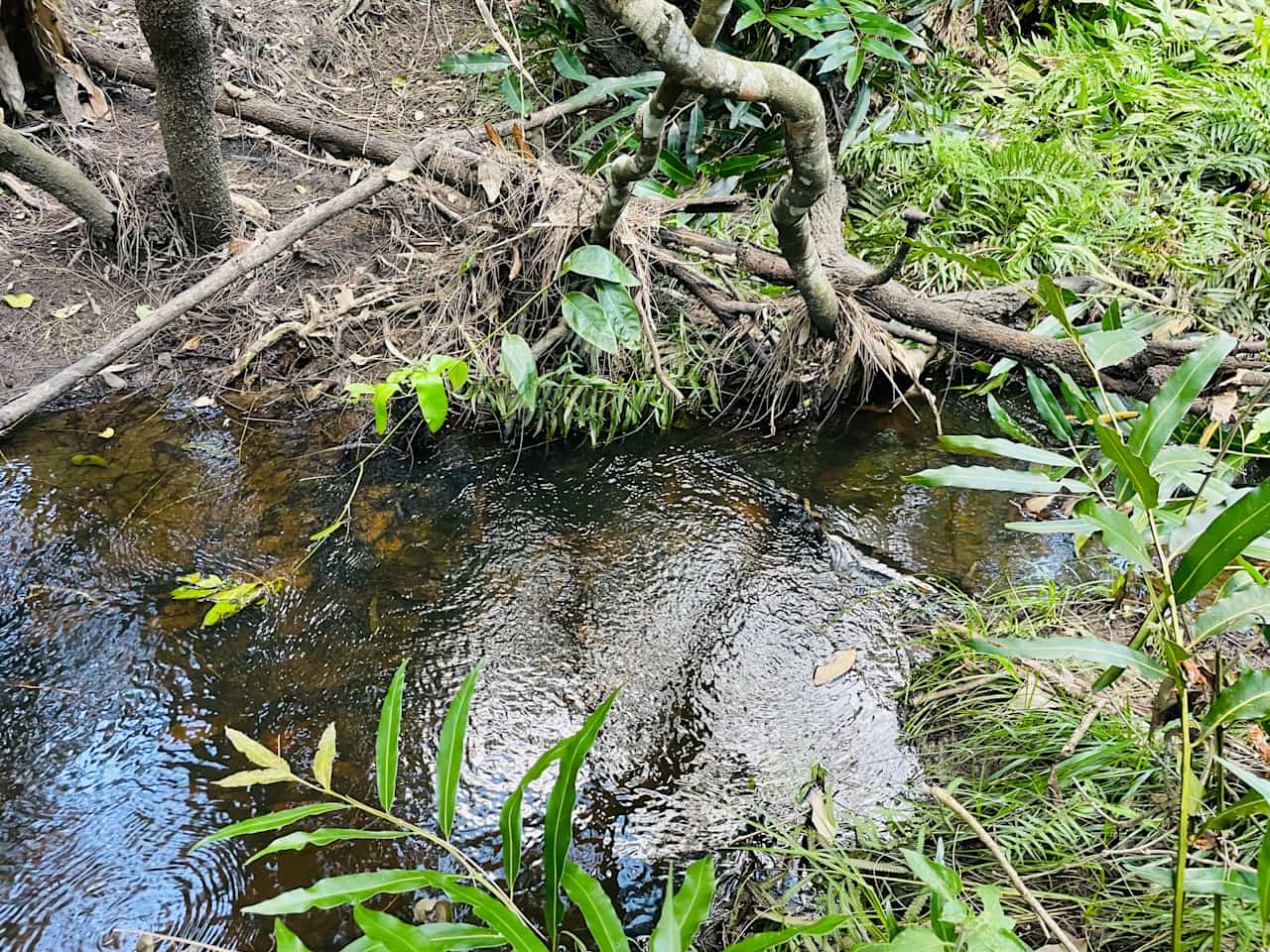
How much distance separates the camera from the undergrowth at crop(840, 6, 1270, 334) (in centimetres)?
356

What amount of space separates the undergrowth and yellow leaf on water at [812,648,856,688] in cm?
192

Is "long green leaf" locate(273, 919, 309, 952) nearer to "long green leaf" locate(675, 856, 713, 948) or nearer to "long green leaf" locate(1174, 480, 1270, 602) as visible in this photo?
"long green leaf" locate(675, 856, 713, 948)

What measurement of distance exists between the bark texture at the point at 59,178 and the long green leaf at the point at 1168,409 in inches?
137

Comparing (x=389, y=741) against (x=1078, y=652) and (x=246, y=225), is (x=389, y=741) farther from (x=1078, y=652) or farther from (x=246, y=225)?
(x=246, y=225)

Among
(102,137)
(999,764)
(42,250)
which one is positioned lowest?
(999,764)

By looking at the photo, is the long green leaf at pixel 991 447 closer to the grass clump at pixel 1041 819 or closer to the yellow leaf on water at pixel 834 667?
the grass clump at pixel 1041 819

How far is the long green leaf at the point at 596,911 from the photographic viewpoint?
3.97ft

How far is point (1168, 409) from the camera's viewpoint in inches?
52.5

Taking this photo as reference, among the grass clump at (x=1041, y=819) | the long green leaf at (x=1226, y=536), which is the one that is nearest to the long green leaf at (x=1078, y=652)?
the long green leaf at (x=1226, y=536)

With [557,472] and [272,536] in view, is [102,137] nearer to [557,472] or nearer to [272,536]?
[272,536]

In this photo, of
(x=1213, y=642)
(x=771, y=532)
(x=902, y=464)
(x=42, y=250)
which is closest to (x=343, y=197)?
(x=42, y=250)

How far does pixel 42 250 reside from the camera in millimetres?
3539

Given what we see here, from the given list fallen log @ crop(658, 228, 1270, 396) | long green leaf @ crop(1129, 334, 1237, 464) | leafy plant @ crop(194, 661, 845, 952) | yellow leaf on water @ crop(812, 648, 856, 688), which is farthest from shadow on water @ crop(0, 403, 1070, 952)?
long green leaf @ crop(1129, 334, 1237, 464)

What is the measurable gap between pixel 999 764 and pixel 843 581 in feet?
2.32
